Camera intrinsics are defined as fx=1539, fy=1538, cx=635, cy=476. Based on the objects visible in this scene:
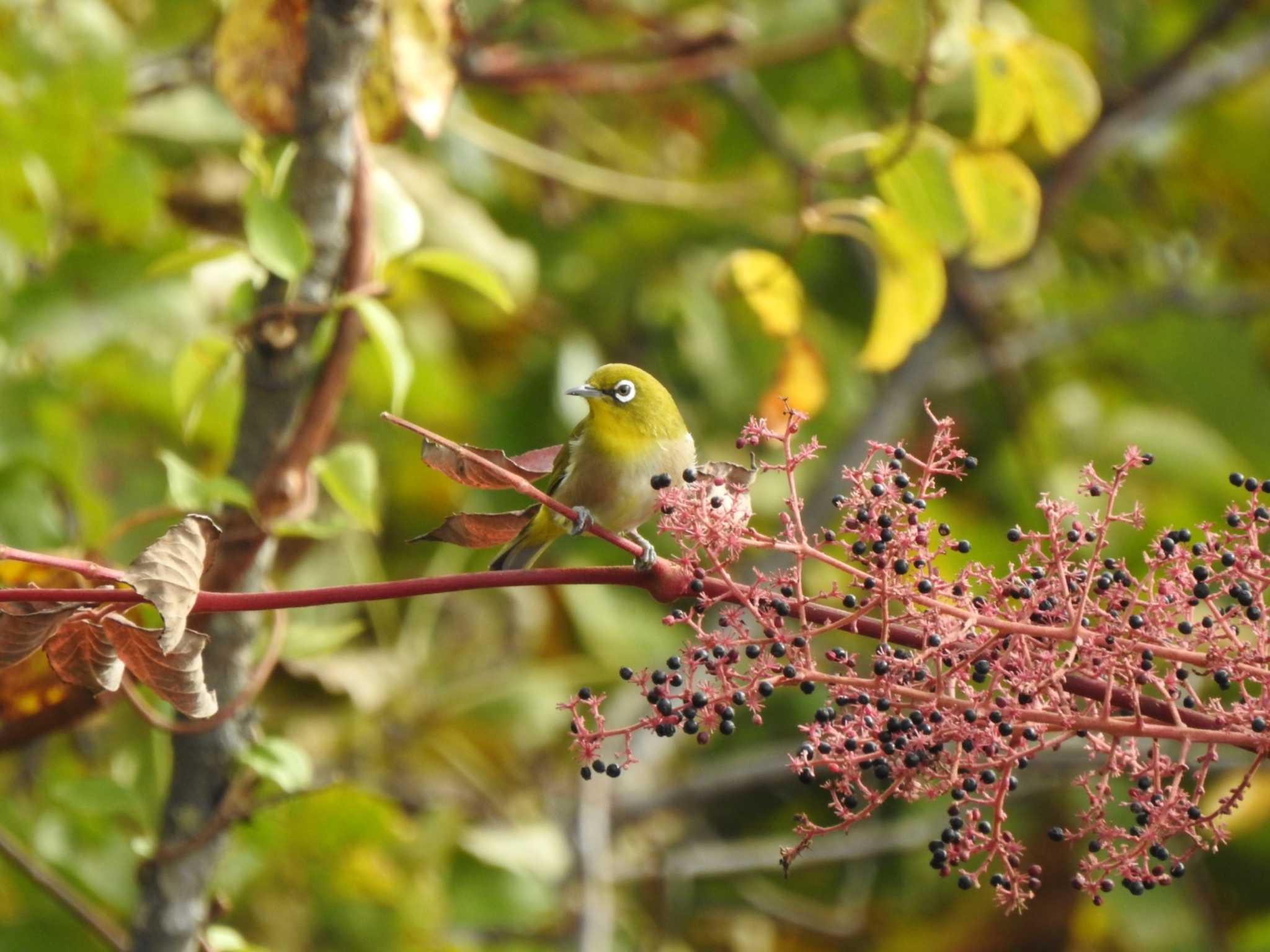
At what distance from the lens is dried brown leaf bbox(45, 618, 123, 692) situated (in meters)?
1.58

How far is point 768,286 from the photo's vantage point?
302cm

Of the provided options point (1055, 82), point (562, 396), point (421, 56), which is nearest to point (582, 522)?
point (421, 56)

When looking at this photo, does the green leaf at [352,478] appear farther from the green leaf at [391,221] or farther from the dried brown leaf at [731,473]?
the dried brown leaf at [731,473]

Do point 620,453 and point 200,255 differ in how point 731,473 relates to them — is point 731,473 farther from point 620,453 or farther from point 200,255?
point 200,255

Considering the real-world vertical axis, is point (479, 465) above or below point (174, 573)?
above

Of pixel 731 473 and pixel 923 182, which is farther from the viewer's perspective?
pixel 923 182

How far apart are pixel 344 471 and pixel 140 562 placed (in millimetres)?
912

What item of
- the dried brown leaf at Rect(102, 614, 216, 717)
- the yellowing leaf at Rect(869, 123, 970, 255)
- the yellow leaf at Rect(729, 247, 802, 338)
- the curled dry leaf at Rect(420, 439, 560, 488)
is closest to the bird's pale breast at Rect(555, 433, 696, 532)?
the yellow leaf at Rect(729, 247, 802, 338)

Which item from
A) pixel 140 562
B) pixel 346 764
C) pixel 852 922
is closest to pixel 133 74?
pixel 346 764

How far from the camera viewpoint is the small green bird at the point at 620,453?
2.70 metres

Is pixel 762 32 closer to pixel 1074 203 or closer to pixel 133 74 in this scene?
pixel 1074 203

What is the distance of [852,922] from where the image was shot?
16.0ft

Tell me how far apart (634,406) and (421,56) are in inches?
27.9

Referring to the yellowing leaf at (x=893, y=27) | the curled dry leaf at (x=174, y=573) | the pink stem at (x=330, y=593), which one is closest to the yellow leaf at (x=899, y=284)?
the yellowing leaf at (x=893, y=27)
